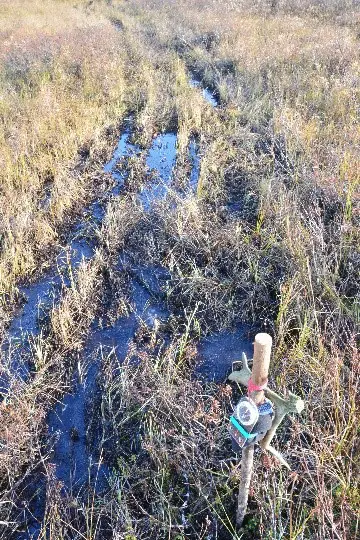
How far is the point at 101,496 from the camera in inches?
106

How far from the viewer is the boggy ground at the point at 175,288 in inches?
98.8

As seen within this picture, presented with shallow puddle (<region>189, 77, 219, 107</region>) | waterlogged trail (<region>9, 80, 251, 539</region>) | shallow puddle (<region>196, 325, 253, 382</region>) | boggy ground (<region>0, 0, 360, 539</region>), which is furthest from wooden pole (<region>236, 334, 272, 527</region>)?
shallow puddle (<region>189, 77, 219, 107</region>)

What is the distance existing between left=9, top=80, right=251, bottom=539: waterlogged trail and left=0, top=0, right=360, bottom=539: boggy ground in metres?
0.02

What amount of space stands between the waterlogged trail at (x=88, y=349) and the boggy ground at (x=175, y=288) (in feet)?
Result: 0.06

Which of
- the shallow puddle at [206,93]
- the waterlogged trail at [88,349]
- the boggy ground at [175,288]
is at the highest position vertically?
the shallow puddle at [206,93]

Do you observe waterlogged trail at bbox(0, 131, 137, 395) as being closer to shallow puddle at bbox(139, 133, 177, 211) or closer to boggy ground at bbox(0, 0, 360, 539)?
boggy ground at bbox(0, 0, 360, 539)

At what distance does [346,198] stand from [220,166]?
7.03ft

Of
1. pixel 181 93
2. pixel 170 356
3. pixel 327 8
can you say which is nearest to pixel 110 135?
pixel 181 93

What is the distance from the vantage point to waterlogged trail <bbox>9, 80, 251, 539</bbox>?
2.90 m

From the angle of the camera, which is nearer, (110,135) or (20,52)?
(110,135)

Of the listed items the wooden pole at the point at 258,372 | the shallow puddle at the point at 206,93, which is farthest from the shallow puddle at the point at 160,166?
the wooden pole at the point at 258,372

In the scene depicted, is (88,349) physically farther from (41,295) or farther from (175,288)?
(175,288)

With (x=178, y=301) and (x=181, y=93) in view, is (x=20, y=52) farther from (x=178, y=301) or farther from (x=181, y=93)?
(x=178, y=301)

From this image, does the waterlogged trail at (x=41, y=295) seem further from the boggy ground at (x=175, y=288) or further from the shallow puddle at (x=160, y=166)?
the shallow puddle at (x=160, y=166)
